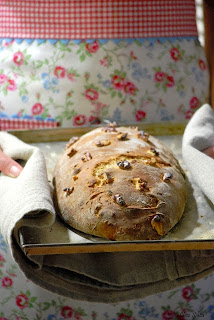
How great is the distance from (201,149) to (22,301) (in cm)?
64

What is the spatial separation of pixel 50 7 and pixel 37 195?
2.67 ft

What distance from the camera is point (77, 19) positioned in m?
1.55

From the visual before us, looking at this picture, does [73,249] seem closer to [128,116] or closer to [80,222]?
[80,222]

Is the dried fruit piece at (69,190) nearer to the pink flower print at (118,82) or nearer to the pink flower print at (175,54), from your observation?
the pink flower print at (118,82)

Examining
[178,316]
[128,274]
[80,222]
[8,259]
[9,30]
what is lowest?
[178,316]

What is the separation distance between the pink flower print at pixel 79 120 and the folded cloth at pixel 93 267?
573 millimetres

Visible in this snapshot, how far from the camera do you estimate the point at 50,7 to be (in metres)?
1.55

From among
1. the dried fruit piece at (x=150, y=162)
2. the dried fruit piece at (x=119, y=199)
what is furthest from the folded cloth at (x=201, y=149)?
the dried fruit piece at (x=119, y=199)

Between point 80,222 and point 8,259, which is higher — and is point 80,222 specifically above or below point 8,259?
above

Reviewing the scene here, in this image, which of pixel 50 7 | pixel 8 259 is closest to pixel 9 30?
pixel 50 7

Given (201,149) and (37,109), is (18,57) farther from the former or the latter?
(201,149)

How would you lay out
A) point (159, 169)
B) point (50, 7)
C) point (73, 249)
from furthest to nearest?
point (50, 7) → point (159, 169) → point (73, 249)

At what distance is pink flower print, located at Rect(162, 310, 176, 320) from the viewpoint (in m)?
1.28

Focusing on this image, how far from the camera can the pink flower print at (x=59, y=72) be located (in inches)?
61.4
